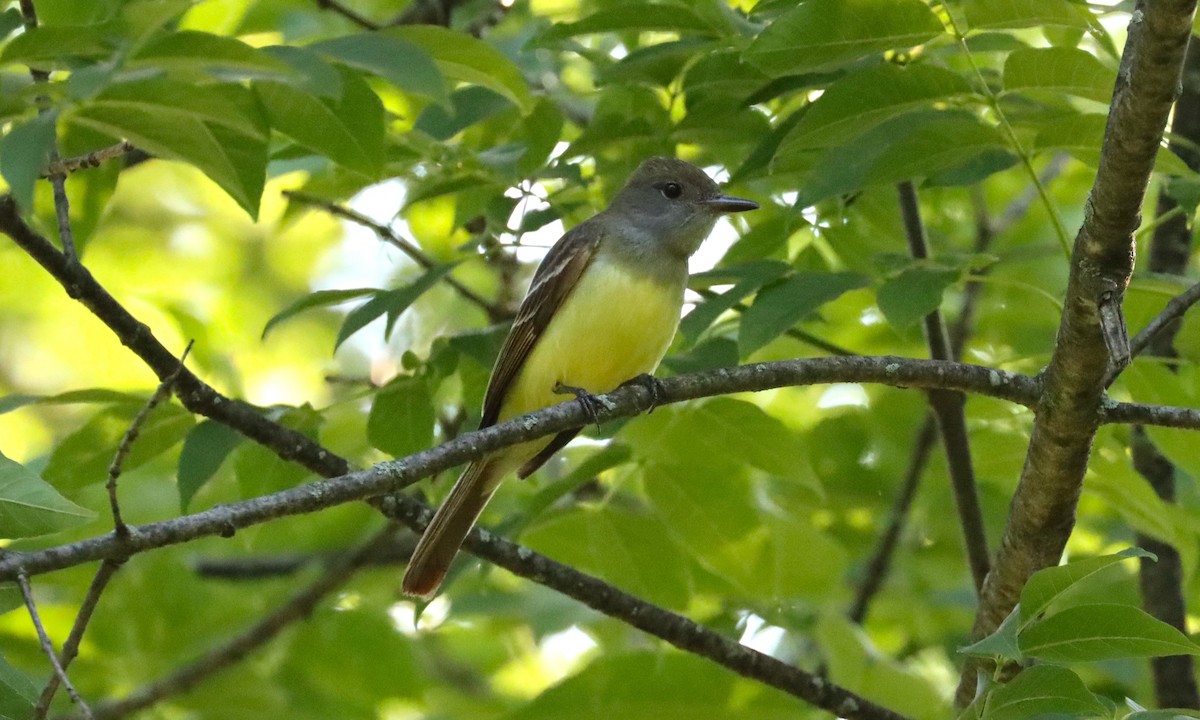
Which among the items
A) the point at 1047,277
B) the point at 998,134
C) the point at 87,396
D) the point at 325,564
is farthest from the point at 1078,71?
the point at 325,564

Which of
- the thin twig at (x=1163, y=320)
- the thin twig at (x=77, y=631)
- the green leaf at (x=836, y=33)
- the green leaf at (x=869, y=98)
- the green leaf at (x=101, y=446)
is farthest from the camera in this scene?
the green leaf at (x=101, y=446)

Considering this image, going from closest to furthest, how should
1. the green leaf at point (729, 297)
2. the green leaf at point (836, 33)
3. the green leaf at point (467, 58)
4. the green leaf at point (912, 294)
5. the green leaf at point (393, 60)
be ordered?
the green leaf at point (393, 60) → the green leaf at point (467, 58) → the green leaf at point (836, 33) → the green leaf at point (912, 294) → the green leaf at point (729, 297)

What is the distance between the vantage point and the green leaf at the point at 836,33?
368cm

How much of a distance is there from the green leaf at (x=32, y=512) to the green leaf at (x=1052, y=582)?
207 centimetres

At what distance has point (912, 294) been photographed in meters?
4.14

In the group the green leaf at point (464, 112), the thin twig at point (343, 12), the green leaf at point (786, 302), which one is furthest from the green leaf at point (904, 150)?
the thin twig at point (343, 12)

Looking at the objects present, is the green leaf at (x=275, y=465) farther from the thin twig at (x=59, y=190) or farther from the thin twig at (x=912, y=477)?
the thin twig at (x=912, y=477)

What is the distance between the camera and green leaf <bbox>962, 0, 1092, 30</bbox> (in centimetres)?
371

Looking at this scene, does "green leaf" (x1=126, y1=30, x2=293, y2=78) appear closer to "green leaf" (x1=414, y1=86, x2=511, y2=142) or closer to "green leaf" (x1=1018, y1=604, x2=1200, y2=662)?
"green leaf" (x1=1018, y1=604, x2=1200, y2=662)

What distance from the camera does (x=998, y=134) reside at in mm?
4070

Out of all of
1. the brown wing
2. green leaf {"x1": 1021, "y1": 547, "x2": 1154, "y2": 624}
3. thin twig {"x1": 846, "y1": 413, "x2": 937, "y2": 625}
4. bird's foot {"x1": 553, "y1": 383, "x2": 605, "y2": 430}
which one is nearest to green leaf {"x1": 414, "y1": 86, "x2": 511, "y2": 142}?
the brown wing

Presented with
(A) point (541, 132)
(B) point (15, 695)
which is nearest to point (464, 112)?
(A) point (541, 132)

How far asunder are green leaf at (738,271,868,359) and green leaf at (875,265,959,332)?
11 centimetres

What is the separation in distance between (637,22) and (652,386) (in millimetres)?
1159
